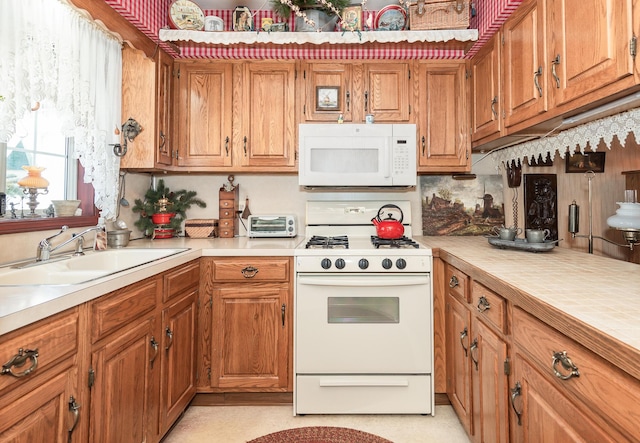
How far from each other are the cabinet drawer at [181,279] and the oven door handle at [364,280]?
1.91 ft

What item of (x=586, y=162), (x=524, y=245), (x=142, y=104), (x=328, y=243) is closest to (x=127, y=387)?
(x=328, y=243)

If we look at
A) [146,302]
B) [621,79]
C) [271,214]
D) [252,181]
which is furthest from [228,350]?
[621,79]

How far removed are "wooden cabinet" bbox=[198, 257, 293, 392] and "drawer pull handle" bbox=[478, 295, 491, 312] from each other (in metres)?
1.02

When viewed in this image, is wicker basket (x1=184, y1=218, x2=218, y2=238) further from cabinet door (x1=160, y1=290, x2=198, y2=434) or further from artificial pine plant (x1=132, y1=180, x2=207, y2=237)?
cabinet door (x1=160, y1=290, x2=198, y2=434)

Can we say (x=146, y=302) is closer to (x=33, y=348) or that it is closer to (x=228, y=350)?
(x=33, y=348)

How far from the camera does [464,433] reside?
1.91 meters

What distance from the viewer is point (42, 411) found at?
98cm

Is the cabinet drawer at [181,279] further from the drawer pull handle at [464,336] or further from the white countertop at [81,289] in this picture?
the drawer pull handle at [464,336]

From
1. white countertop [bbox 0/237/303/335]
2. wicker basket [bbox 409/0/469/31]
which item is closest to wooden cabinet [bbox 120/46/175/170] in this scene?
white countertop [bbox 0/237/303/335]

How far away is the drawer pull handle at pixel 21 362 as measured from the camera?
0.86m

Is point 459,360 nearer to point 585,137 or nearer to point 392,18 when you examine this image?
point 585,137

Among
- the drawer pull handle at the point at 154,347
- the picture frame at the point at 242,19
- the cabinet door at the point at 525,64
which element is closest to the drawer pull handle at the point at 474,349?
the cabinet door at the point at 525,64

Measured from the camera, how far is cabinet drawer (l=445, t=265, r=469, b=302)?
1.75m

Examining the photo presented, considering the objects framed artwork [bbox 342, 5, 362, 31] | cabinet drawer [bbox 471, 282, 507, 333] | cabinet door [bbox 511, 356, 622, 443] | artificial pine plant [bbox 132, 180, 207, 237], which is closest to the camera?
cabinet door [bbox 511, 356, 622, 443]
